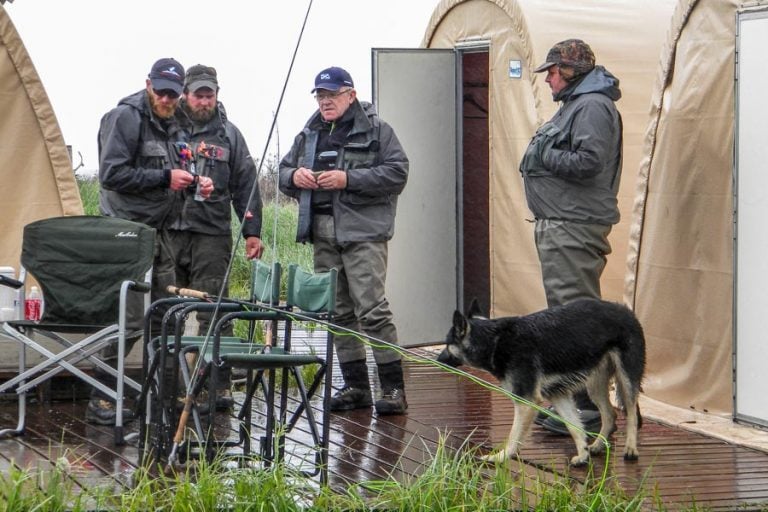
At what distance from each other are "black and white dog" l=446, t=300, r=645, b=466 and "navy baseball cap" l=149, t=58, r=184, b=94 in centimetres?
208

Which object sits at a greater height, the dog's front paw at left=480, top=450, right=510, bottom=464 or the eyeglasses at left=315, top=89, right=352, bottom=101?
the eyeglasses at left=315, top=89, right=352, bottom=101

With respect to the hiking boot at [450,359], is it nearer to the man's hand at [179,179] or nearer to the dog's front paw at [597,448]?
the dog's front paw at [597,448]

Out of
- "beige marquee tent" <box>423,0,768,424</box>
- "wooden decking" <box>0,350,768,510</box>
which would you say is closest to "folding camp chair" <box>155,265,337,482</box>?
"wooden decking" <box>0,350,768,510</box>

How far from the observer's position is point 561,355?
19.8 ft

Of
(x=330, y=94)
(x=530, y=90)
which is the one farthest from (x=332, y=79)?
(x=530, y=90)

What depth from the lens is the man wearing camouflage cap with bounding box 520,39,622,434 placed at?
6.57m

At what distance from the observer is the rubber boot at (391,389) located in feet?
23.3

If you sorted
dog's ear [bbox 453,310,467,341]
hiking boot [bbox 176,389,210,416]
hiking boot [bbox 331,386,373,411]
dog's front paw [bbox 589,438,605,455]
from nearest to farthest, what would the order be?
dog's ear [bbox 453,310,467,341]
dog's front paw [bbox 589,438,605,455]
hiking boot [bbox 176,389,210,416]
hiking boot [bbox 331,386,373,411]

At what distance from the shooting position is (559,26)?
9.29 metres

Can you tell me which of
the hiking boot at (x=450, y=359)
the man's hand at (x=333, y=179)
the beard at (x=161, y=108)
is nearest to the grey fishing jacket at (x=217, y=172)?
the beard at (x=161, y=108)

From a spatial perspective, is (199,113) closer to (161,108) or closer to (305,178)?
(161,108)

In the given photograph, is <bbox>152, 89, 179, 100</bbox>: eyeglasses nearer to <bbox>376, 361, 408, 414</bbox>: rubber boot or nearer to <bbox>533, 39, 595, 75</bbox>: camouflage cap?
<bbox>376, 361, 408, 414</bbox>: rubber boot

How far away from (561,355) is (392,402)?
134 centimetres

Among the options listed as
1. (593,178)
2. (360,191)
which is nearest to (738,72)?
(593,178)
